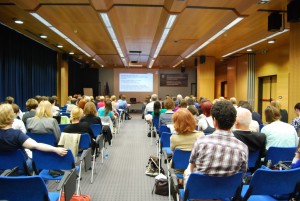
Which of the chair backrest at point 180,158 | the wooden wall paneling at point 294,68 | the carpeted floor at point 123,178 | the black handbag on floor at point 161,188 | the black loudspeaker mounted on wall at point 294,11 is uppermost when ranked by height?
the black loudspeaker mounted on wall at point 294,11

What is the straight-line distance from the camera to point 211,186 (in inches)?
79.6

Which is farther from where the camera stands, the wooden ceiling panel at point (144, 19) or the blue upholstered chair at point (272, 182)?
the wooden ceiling panel at point (144, 19)

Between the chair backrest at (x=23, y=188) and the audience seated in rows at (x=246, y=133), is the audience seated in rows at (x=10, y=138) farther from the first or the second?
the audience seated in rows at (x=246, y=133)

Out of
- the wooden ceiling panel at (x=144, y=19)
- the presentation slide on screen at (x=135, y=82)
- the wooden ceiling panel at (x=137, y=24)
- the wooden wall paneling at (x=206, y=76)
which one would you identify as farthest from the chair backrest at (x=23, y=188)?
the presentation slide on screen at (x=135, y=82)

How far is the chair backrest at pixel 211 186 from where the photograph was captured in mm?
1980

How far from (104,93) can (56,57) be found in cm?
732

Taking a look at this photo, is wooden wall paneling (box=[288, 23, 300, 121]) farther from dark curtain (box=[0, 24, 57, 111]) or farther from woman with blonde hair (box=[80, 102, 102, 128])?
dark curtain (box=[0, 24, 57, 111])

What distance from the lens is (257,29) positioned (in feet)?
26.6

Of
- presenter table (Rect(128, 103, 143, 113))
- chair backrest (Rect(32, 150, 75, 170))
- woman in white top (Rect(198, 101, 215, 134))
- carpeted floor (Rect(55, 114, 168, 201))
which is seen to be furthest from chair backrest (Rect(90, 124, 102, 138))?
presenter table (Rect(128, 103, 143, 113))

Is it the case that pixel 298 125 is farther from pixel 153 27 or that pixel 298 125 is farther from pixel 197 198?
pixel 153 27

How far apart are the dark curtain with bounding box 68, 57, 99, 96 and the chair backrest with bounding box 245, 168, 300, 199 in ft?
44.4

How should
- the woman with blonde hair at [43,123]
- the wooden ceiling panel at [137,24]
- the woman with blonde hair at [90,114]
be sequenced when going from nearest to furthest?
the woman with blonde hair at [43,123]
the woman with blonde hair at [90,114]
the wooden ceiling panel at [137,24]

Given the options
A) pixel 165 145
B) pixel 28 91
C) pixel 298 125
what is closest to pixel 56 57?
pixel 28 91

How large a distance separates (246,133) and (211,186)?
3.60ft
